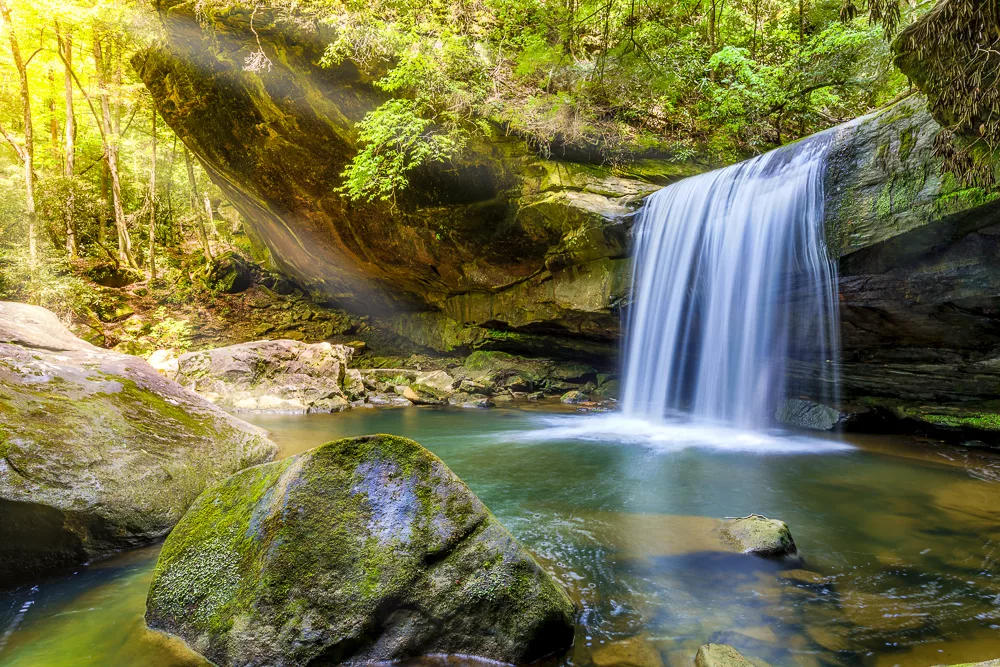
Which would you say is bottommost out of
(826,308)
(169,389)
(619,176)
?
(169,389)

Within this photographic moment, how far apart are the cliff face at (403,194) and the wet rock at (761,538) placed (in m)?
7.44

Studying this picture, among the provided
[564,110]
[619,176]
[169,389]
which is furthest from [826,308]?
[169,389]

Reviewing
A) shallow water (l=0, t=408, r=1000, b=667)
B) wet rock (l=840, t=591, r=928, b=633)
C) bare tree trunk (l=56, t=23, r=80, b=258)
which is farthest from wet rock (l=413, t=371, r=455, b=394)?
bare tree trunk (l=56, t=23, r=80, b=258)

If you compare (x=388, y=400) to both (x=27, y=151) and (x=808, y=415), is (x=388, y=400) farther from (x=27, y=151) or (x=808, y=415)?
(x=27, y=151)

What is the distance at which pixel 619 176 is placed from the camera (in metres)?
11.2

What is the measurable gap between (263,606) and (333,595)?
1.03 feet

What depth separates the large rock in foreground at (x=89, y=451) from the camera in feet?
10.2

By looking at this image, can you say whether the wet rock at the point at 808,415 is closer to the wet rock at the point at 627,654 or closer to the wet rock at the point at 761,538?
the wet rock at the point at 761,538

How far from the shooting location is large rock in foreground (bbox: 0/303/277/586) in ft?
10.2

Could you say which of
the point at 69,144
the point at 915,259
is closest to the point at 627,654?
the point at 915,259

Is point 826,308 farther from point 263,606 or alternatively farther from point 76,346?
point 76,346

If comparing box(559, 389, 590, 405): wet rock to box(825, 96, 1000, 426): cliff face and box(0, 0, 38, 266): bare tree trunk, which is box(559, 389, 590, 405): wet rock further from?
box(0, 0, 38, 266): bare tree trunk

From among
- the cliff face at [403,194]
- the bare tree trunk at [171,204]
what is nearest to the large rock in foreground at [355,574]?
the cliff face at [403,194]

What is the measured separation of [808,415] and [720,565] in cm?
799
